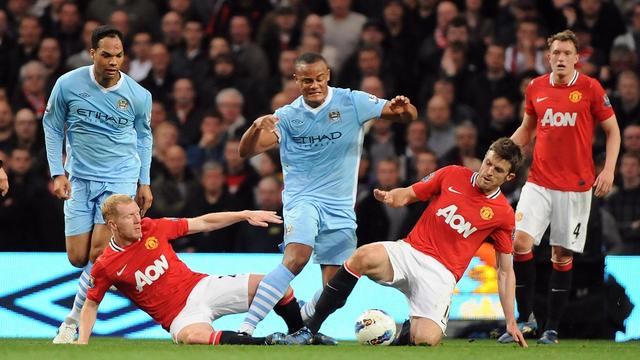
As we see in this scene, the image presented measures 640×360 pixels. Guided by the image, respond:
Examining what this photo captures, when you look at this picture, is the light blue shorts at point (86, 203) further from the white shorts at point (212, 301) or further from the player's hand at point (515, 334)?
the player's hand at point (515, 334)

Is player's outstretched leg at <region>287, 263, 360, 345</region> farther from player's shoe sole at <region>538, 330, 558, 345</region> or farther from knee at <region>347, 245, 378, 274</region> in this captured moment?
player's shoe sole at <region>538, 330, 558, 345</region>

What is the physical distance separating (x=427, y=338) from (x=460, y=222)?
2.62 feet

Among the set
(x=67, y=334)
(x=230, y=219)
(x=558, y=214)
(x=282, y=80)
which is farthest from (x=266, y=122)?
(x=282, y=80)

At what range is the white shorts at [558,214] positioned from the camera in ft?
31.3

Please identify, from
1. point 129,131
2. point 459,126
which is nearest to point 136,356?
point 129,131

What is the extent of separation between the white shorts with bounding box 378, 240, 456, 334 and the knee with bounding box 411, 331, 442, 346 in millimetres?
73

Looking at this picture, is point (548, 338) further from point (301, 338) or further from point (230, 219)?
point (230, 219)

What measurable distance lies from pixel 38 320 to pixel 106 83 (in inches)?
95.2

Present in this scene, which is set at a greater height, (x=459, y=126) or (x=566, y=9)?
(x=566, y=9)

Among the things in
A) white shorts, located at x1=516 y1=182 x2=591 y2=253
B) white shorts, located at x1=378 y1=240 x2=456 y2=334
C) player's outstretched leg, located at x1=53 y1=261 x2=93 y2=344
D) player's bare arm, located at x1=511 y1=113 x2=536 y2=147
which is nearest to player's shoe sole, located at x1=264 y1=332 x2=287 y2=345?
white shorts, located at x1=378 y1=240 x2=456 y2=334

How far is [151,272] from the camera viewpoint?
8.59m

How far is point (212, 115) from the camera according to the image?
43.5 feet

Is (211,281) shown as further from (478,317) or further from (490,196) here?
(478,317)

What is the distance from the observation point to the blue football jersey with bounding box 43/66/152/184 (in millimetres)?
9180
